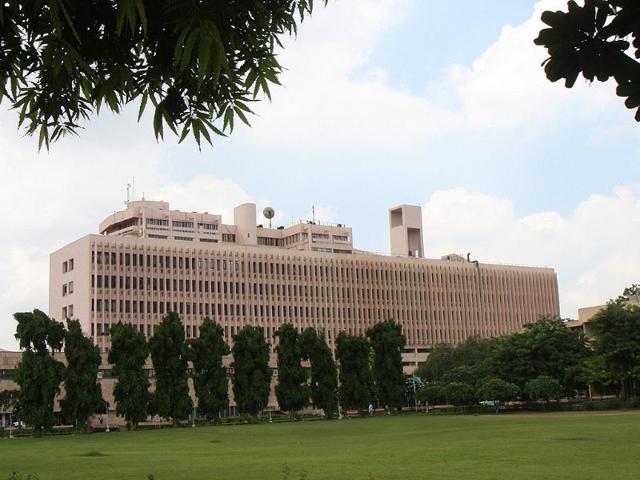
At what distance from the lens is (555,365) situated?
68.8m

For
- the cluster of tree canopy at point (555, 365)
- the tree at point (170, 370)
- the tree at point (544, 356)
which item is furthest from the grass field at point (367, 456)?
the tree at point (544, 356)

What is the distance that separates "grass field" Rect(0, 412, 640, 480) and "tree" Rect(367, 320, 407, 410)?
1092 inches

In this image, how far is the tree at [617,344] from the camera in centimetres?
6325

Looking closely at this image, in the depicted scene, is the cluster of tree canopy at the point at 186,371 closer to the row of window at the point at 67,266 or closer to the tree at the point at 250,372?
the tree at the point at 250,372

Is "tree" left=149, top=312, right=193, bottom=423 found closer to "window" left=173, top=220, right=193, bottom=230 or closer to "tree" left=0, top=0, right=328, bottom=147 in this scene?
"tree" left=0, top=0, right=328, bottom=147

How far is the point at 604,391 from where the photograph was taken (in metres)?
83.0

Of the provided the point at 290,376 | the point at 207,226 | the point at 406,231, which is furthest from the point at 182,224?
the point at 290,376

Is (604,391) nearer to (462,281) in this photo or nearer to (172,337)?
(172,337)

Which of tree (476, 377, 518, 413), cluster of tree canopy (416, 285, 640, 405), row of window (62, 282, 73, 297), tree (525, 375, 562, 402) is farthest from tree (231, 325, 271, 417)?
row of window (62, 282, 73, 297)

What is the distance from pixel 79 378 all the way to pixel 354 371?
23.4m

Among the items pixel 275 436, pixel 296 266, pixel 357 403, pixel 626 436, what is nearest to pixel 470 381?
pixel 357 403

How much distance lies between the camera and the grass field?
22.6 metres

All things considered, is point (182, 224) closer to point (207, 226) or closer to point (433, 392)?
point (207, 226)

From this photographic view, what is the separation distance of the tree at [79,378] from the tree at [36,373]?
123cm
